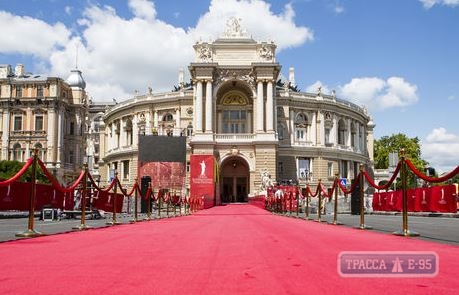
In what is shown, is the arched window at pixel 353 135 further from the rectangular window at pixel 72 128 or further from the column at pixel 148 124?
the rectangular window at pixel 72 128

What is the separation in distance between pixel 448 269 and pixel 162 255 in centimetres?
375

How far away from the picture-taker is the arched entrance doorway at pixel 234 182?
69.3 meters

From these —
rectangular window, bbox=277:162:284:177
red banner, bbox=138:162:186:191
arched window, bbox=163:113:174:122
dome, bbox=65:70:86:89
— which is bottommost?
red banner, bbox=138:162:186:191

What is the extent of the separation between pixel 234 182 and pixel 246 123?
28.0 ft

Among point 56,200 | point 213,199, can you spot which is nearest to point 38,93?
point 213,199

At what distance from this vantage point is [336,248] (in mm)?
7891

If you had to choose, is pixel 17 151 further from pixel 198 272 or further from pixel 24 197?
pixel 198 272

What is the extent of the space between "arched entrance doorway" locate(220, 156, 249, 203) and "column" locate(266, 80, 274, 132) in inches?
325

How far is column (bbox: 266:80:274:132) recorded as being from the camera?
63.2 metres

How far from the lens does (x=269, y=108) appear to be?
6353cm

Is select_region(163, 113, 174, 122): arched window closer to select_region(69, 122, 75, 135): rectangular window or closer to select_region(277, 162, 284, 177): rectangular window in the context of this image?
select_region(277, 162, 284, 177): rectangular window

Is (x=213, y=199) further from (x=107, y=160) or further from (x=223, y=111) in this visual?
(x=107, y=160)

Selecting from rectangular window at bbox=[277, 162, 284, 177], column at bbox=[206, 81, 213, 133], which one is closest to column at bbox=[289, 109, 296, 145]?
rectangular window at bbox=[277, 162, 284, 177]

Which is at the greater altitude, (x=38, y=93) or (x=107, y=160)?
(x=38, y=93)
